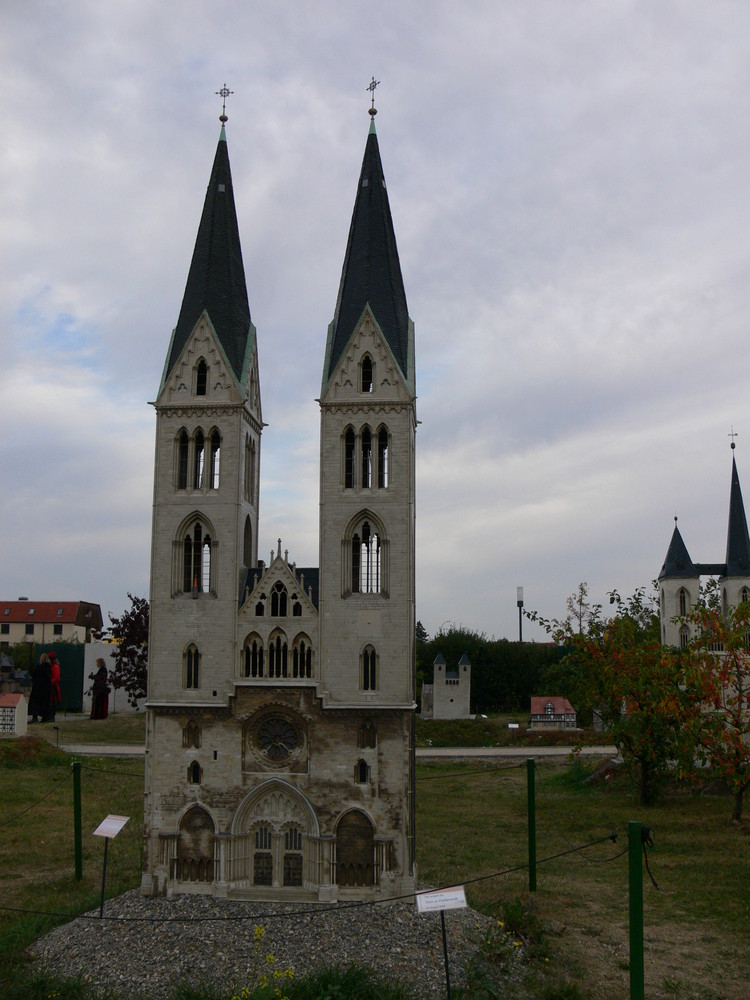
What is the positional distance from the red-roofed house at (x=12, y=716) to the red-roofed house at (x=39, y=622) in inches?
2006

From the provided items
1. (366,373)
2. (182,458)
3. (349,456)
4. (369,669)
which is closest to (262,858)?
(369,669)

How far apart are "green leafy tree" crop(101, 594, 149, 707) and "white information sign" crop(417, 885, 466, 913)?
4365cm

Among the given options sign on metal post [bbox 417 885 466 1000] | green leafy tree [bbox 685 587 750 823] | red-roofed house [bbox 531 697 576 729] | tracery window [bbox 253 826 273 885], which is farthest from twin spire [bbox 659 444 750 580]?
sign on metal post [bbox 417 885 466 1000]

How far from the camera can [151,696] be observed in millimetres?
27172

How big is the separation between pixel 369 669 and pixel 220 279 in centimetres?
1368

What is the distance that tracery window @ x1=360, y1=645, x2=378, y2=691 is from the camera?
26.8 meters

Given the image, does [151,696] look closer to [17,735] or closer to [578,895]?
[578,895]

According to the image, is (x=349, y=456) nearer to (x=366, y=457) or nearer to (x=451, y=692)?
(x=366, y=457)

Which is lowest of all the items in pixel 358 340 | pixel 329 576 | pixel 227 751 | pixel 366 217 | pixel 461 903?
pixel 461 903

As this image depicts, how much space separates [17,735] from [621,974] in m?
41.2

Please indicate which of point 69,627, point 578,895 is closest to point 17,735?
point 578,895

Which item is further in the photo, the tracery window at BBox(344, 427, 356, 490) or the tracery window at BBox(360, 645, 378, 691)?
the tracery window at BBox(344, 427, 356, 490)

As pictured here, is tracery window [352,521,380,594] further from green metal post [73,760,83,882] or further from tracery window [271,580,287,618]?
green metal post [73,760,83,882]

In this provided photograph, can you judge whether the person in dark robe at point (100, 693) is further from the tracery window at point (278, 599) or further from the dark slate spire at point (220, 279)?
the dark slate spire at point (220, 279)
